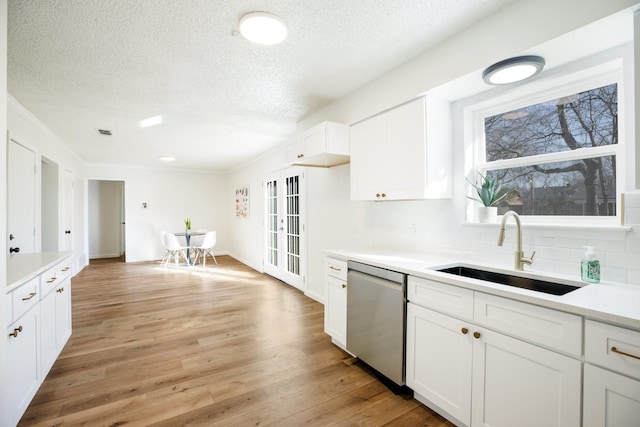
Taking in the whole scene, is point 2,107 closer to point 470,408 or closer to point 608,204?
point 470,408

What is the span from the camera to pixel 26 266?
7.06 ft

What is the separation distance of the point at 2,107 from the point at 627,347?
2779 millimetres

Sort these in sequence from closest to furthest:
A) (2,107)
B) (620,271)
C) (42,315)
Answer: (2,107) < (620,271) < (42,315)

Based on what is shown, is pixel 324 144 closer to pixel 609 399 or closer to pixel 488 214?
pixel 488 214

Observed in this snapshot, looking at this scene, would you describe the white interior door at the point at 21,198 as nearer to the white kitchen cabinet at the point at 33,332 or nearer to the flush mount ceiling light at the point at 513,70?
the white kitchen cabinet at the point at 33,332

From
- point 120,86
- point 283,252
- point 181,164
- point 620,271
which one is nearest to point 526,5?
point 620,271

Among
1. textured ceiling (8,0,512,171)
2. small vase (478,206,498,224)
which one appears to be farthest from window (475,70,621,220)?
textured ceiling (8,0,512,171)

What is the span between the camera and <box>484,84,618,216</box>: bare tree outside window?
1692 millimetres

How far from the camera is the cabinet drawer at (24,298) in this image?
169 centimetres

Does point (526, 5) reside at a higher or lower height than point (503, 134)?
higher

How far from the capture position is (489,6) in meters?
1.76

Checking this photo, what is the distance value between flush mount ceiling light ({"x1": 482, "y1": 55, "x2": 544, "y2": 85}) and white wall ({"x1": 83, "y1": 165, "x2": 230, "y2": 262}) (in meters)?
7.39

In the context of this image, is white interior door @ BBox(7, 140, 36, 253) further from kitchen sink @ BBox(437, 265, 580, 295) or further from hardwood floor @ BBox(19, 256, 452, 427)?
kitchen sink @ BBox(437, 265, 580, 295)

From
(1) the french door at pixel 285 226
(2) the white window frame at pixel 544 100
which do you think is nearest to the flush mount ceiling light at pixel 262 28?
(2) the white window frame at pixel 544 100
